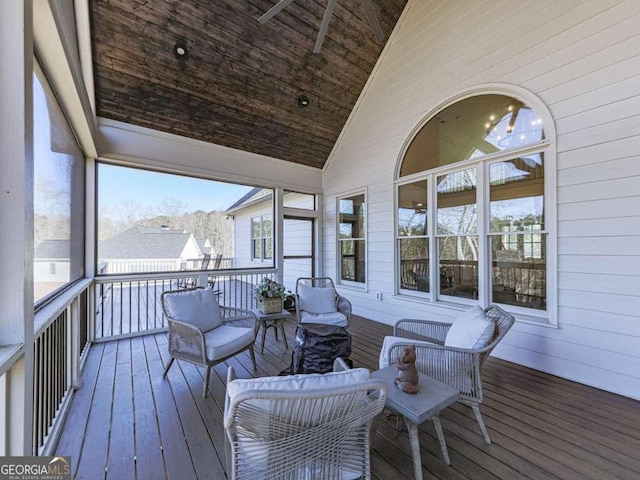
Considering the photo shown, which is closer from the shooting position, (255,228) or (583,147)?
(583,147)

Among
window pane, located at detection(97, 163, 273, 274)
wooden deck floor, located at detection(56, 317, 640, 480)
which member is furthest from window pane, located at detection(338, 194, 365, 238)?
wooden deck floor, located at detection(56, 317, 640, 480)

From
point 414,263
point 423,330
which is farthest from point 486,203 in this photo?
point 423,330

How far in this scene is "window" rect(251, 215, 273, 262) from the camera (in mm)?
6477

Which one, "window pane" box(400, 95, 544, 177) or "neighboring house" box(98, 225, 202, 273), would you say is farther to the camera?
"neighboring house" box(98, 225, 202, 273)

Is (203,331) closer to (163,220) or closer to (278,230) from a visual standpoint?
(163,220)

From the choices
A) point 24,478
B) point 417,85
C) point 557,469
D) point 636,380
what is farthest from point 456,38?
point 24,478

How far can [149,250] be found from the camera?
471cm

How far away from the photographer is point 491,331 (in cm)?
211

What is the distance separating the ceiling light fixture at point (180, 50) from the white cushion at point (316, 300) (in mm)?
3678

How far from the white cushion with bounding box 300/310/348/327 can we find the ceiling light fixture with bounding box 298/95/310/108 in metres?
3.75

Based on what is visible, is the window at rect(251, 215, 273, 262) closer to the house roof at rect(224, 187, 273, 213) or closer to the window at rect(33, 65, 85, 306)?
the house roof at rect(224, 187, 273, 213)

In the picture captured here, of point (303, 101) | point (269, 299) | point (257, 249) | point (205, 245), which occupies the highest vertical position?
point (303, 101)

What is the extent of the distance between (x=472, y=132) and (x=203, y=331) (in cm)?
429

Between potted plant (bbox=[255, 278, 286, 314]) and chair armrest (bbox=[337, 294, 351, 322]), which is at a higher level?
potted plant (bbox=[255, 278, 286, 314])
